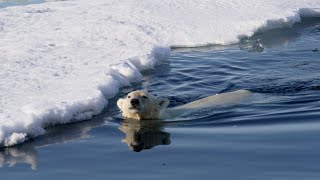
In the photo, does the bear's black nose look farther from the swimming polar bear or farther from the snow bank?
the snow bank

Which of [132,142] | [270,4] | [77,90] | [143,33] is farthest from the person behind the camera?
[270,4]

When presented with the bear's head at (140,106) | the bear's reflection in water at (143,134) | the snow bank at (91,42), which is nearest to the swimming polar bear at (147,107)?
the bear's head at (140,106)

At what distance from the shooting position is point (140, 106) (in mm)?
7430

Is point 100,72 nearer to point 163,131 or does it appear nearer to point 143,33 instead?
point 163,131

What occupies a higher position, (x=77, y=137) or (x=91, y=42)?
(x=91, y=42)

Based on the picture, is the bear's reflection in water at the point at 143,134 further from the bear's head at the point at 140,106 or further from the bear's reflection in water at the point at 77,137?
the bear's head at the point at 140,106

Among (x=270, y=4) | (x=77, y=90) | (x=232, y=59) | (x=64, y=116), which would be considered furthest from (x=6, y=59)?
(x=270, y=4)

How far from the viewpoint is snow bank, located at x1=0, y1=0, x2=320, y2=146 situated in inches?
283

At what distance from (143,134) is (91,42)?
545 cm

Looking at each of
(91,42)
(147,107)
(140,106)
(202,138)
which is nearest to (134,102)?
(140,106)

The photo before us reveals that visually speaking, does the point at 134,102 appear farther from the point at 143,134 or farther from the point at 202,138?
the point at 202,138

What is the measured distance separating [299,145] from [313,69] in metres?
4.80

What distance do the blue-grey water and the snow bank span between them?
0.29m

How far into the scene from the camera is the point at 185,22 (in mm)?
13945
